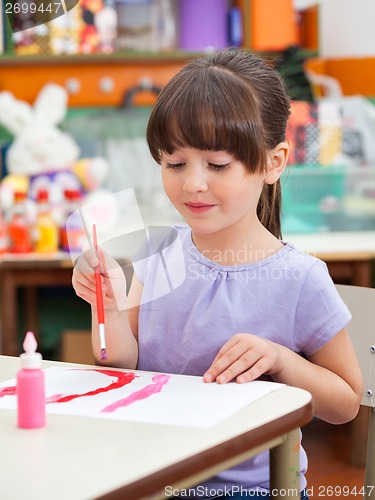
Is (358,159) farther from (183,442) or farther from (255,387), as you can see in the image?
(183,442)

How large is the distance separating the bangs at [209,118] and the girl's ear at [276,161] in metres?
0.05

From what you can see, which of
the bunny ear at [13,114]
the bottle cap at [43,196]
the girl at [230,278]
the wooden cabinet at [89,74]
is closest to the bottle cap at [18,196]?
the bottle cap at [43,196]

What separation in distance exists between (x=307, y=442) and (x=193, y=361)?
164cm

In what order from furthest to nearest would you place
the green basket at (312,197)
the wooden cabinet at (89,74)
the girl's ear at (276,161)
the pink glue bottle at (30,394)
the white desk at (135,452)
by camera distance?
the wooden cabinet at (89,74), the green basket at (312,197), the girl's ear at (276,161), the pink glue bottle at (30,394), the white desk at (135,452)

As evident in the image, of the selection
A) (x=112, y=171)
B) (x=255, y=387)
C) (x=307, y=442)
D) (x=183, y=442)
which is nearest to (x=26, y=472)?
(x=183, y=442)

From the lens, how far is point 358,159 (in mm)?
3004

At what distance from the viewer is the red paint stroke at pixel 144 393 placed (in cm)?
96

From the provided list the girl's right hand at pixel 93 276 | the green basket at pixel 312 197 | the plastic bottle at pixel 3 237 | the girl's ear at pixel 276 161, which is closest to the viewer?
the girl's right hand at pixel 93 276

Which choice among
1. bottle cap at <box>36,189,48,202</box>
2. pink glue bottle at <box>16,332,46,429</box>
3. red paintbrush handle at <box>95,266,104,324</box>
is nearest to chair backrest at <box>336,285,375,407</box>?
red paintbrush handle at <box>95,266,104,324</box>

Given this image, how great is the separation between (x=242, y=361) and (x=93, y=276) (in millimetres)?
213

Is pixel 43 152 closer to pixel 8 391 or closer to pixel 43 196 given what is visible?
pixel 43 196

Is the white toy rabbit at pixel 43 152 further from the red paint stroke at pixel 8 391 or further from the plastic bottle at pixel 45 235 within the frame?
the red paint stroke at pixel 8 391

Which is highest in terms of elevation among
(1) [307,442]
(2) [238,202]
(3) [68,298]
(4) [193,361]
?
(2) [238,202]

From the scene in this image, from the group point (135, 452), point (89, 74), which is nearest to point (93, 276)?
point (135, 452)
